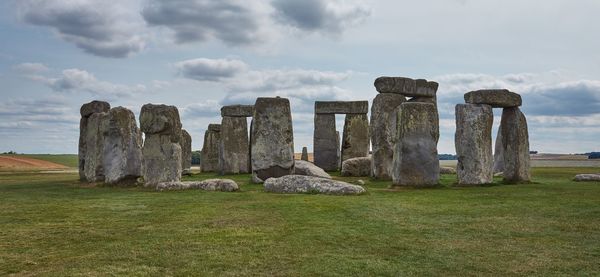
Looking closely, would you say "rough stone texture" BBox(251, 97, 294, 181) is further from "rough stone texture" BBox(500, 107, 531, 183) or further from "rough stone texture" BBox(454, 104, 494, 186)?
"rough stone texture" BBox(500, 107, 531, 183)

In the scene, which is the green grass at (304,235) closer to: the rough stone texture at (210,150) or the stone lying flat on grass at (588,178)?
the stone lying flat on grass at (588,178)

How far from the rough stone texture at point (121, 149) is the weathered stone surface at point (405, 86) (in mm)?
9267

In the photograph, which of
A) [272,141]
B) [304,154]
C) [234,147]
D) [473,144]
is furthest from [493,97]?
[304,154]

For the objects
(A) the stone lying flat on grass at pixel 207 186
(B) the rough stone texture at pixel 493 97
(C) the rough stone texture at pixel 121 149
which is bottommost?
(A) the stone lying flat on grass at pixel 207 186

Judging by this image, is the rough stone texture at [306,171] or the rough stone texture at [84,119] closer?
the rough stone texture at [306,171]

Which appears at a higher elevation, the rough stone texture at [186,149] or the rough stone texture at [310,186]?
the rough stone texture at [186,149]

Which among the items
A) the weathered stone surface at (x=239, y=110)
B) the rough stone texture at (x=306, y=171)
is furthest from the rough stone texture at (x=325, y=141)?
the rough stone texture at (x=306, y=171)

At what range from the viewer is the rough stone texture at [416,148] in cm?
1650

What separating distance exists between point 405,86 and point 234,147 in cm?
972

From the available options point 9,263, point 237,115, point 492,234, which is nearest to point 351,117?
point 237,115

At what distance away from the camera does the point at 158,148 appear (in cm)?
1728

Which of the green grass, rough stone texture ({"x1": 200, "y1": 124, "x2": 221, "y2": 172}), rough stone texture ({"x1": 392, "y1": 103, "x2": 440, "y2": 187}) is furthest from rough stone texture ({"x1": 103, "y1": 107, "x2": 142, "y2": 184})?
rough stone texture ({"x1": 200, "y1": 124, "x2": 221, "y2": 172})

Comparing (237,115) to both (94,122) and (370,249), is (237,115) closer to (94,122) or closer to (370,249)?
(94,122)

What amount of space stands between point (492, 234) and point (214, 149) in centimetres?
2472
